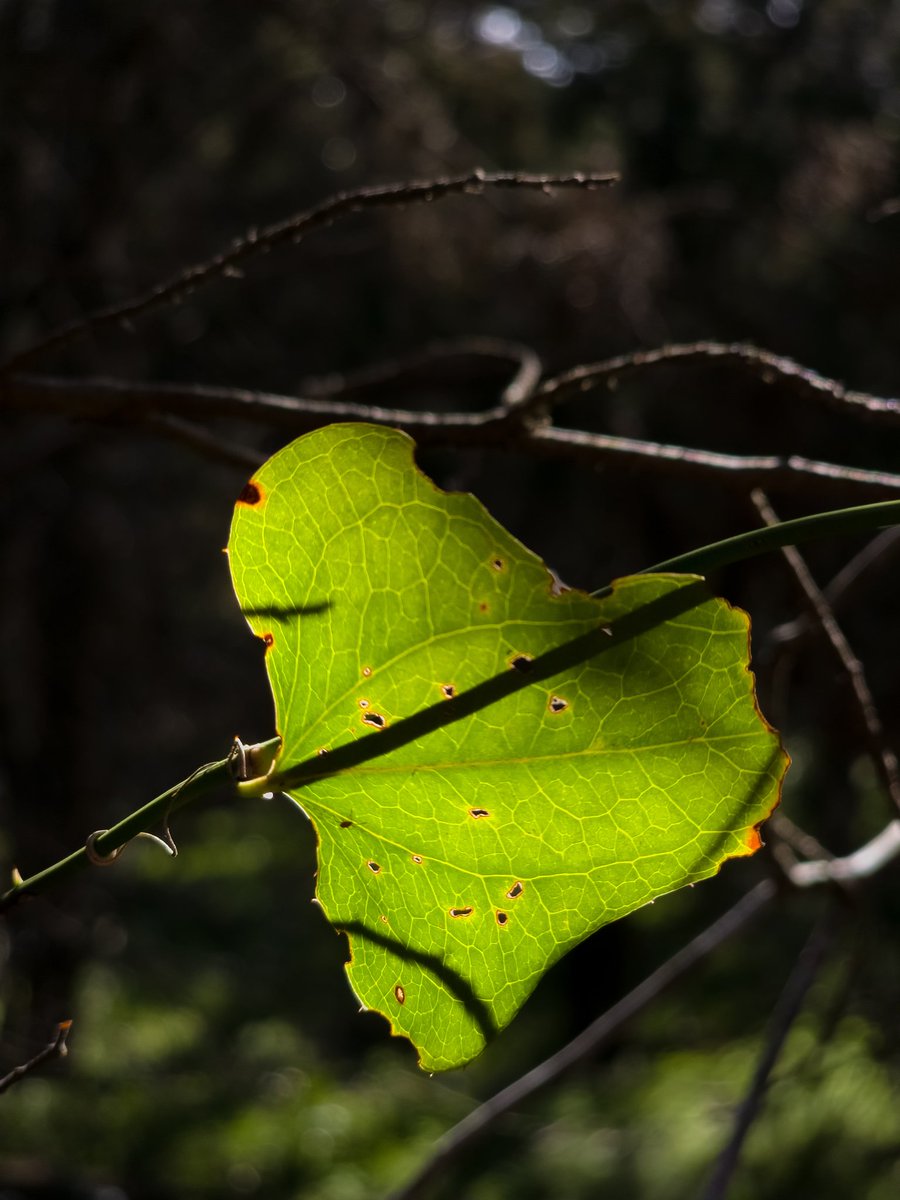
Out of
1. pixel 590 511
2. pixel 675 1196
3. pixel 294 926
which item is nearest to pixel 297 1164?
pixel 675 1196

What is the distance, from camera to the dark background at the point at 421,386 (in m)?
1.99

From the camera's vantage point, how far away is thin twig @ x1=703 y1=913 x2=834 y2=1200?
2.87ft

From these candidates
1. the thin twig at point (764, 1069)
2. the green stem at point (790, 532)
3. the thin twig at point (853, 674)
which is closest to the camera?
the green stem at point (790, 532)

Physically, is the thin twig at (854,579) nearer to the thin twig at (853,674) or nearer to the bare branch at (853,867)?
the thin twig at (853,674)

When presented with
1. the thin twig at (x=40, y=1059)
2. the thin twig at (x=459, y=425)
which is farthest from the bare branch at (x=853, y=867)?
the thin twig at (x=40, y=1059)

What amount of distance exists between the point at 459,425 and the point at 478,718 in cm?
31

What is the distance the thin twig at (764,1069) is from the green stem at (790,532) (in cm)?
66

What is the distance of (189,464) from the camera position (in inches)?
110

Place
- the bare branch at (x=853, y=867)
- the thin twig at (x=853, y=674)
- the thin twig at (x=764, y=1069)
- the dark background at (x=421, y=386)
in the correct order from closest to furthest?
the thin twig at (x=853, y=674), the thin twig at (x=764, y=1069), the bare branch at (x=853, y=867), the dark background at (x=421, y=386)

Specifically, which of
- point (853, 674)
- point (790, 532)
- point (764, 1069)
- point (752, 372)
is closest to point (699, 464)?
point (752, 372)

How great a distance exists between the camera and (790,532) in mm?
380

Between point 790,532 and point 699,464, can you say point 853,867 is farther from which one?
point 790,532

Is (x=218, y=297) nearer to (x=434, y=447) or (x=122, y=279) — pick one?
(x=122, y=279)

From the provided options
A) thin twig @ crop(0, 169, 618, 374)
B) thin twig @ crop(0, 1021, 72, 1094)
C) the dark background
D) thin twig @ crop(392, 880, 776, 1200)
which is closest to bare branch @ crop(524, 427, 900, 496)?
thin twig @ crop(0, 169, 618, 374)
